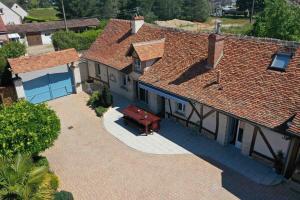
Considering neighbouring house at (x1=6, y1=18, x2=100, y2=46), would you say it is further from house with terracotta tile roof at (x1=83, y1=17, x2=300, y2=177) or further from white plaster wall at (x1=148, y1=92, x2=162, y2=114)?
white plaster wall at (x1=148, y1=92, x2=162, y2=114)

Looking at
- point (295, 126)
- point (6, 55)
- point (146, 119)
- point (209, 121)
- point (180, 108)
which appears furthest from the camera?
point (6, 55)

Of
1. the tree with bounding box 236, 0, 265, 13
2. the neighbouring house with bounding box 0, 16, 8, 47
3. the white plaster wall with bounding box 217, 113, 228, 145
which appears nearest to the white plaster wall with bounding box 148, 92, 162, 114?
the white plaster wall with bounding box 217, 113, 228, 145

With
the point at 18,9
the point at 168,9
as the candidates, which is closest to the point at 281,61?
the point at 168,9

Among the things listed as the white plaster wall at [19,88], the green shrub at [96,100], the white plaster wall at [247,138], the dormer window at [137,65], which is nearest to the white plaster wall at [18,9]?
the white plaster wall at [19,88]

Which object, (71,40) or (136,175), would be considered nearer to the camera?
(136,175)

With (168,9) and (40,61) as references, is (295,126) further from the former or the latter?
(168,9)

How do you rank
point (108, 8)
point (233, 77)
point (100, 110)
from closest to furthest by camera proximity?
A: point (233, 77)
point (100, 110)
point (108, 8)
